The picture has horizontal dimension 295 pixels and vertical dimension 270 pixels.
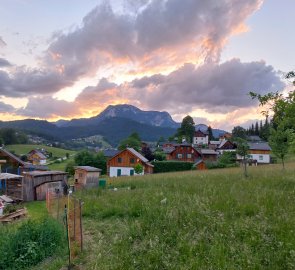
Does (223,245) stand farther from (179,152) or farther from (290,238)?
(179,152)

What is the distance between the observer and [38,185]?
101 feet

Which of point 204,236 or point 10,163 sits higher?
point 204,236

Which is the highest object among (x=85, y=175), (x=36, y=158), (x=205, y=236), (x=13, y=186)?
(x=205, y=236)

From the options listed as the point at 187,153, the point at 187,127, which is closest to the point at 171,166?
the point at 187,153

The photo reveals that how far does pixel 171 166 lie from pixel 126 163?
10297 millimetres

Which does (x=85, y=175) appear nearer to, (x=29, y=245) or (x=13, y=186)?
(x=13, y=186)

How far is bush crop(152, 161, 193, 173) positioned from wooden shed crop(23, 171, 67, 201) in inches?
1482

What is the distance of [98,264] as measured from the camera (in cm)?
728

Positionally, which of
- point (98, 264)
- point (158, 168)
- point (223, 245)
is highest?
point (223, 245)

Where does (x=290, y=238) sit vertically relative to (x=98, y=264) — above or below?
above

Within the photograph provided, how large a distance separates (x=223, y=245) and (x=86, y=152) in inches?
2760

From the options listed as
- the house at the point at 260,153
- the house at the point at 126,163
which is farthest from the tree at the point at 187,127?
the house at the point at 126,163

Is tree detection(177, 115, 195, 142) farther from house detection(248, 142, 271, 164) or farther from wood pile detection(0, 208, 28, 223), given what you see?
wood pile detection(0, 208, 28, 223)

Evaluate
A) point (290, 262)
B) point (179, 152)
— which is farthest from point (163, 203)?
point (179, 152)
